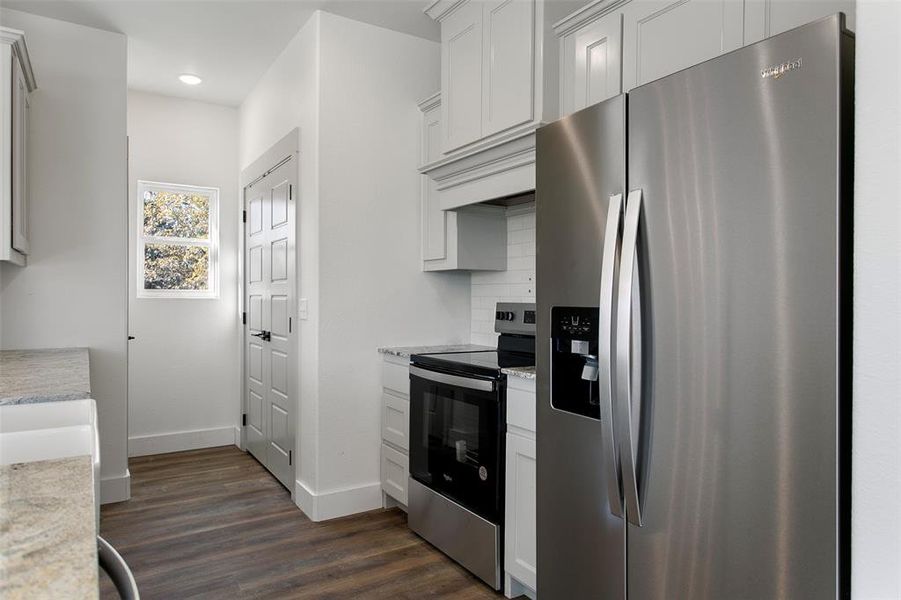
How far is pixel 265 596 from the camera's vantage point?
7.73ft

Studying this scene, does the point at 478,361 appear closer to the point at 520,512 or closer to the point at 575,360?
the point at 520,512

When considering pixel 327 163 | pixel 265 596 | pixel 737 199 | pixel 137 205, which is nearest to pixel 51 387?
pixel 265 596

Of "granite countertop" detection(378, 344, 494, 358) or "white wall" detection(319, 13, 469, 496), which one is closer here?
"granite countertop" detection(378, 344, 494, 358)

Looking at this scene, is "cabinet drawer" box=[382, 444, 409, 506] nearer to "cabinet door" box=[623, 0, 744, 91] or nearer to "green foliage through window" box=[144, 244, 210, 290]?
"cabinet door" box=[623, 0, 744, 91]

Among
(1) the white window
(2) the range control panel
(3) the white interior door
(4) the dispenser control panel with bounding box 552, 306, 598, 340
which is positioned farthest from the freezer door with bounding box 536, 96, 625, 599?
(1) the white window

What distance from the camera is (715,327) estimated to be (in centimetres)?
137

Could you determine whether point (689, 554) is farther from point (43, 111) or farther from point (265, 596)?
point (43, 111)

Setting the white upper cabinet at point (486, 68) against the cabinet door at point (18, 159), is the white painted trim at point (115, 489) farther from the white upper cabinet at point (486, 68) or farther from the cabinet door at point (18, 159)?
the white upper cabinet at point (486, 68)

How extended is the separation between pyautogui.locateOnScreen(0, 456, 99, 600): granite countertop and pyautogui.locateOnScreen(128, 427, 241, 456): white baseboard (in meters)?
3.71

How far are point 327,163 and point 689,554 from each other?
2552 mm

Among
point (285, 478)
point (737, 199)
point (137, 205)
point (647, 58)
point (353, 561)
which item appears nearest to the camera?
point (737, 199)

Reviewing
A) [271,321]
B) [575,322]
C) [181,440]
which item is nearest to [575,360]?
[575,322]

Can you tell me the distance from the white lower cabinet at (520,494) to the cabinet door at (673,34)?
3.92 ft

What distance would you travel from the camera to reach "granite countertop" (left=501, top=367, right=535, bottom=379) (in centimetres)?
219
